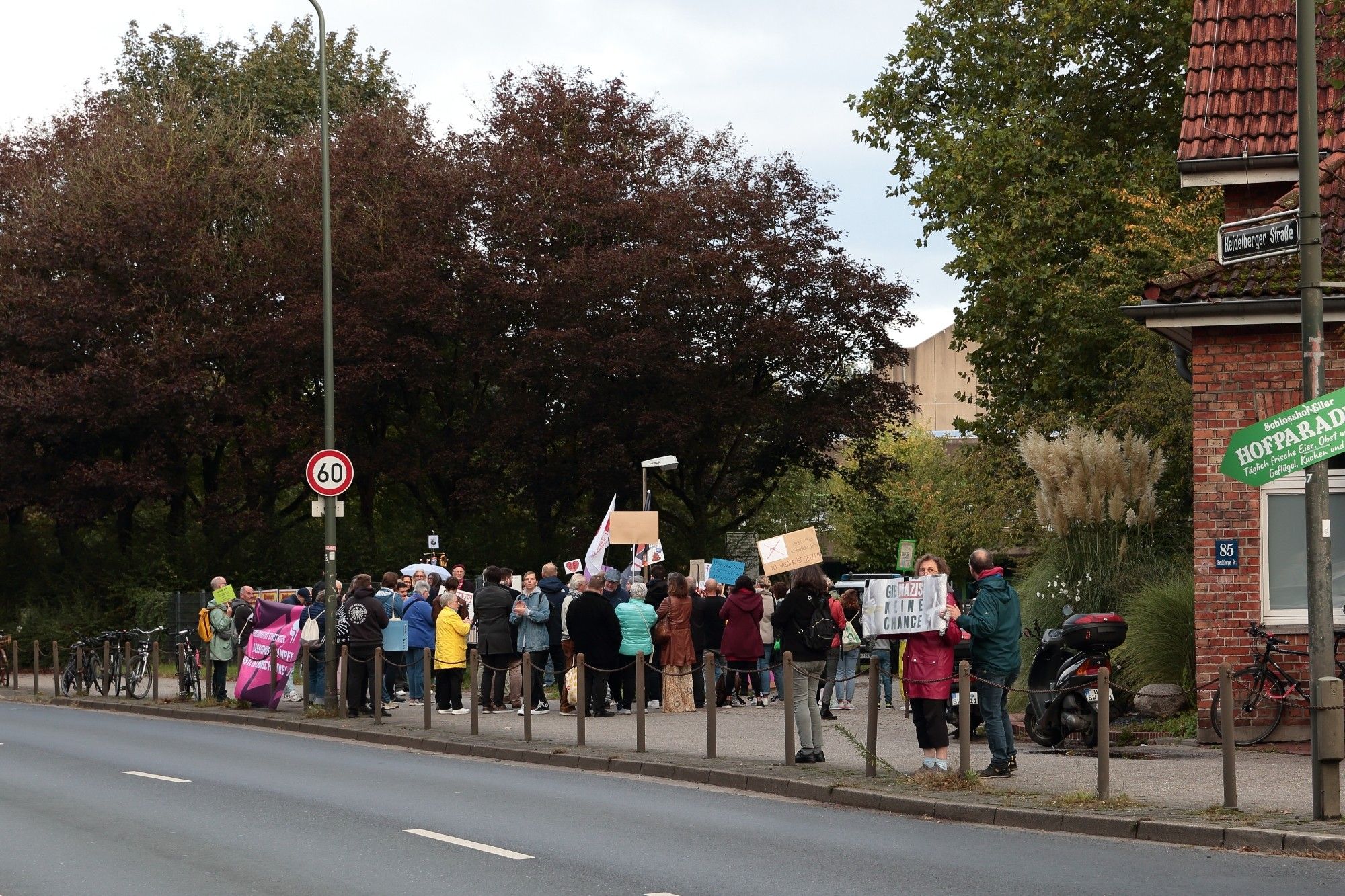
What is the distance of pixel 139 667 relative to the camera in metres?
28.2

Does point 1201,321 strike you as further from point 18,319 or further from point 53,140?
point 53,140

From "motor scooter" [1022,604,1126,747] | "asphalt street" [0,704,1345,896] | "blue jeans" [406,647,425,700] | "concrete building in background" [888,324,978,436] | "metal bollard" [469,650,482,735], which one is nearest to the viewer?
"asphalt street" [0,704,1345,896]

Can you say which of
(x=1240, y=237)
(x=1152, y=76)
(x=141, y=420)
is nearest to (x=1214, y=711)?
(x=1240, y=237)

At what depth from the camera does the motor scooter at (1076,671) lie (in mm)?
15570

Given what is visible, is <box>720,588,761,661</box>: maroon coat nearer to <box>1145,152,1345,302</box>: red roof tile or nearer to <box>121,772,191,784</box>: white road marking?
<box>1145,152,1345,302</box>: red roof tile

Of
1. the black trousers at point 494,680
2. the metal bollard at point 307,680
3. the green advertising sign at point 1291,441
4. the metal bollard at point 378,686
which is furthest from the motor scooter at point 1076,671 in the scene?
the metal bollard at point 307,680

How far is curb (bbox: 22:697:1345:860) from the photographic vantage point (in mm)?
10469

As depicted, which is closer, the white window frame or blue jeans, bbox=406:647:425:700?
the white window frame

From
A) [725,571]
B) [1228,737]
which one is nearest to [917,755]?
[1228,737]

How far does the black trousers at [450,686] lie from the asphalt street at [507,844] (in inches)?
261

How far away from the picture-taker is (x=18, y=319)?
1470 inches

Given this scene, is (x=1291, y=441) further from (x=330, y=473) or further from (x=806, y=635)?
(x=330, y=473)

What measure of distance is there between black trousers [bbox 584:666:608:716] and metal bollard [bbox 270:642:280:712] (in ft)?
14.9

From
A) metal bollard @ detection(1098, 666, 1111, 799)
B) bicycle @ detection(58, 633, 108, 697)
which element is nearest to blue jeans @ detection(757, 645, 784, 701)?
metal bollard @ detection(1098, 666, 1111, 799)
